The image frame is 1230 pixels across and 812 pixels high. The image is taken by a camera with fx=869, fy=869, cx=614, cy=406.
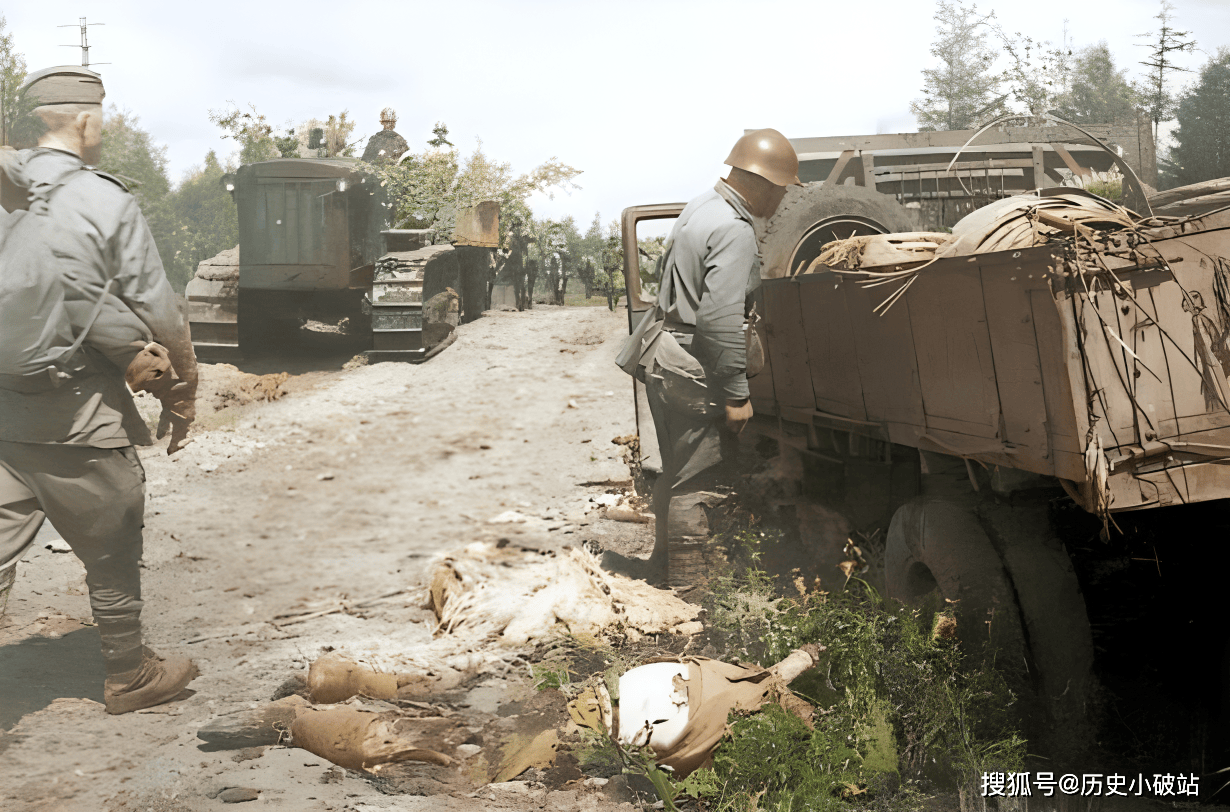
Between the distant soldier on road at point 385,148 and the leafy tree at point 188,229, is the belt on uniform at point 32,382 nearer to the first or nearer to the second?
the leafy tree at point 188,229

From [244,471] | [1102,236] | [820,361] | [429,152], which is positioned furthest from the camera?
[429,152]

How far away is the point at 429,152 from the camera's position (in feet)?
40.2

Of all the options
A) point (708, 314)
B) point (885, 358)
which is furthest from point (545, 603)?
point (885, 358)

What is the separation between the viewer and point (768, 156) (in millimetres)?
4242

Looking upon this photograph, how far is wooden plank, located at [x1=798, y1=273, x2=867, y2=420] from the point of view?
3.78m

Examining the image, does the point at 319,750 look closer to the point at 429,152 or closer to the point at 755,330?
the point at 755,330

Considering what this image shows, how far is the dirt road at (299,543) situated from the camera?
278 cm

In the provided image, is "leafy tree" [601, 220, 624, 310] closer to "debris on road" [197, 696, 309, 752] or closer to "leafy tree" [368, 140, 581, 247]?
"leafy tree" [368, 140, 581, 247]

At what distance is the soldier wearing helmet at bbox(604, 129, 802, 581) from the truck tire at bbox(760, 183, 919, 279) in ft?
0.59

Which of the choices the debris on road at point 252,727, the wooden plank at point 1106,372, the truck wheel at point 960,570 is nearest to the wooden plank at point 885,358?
the truck wheel at point 960,570

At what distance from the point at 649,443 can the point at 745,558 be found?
3.08 ft

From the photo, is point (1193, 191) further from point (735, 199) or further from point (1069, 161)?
point (1069, 161)

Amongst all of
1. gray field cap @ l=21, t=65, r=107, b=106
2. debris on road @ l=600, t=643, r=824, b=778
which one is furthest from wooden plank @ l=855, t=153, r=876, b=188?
gray field cap @ l=21, t=65, r=107, b=106

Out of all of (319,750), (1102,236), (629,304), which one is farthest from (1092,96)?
(319,750)
